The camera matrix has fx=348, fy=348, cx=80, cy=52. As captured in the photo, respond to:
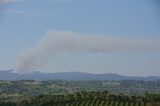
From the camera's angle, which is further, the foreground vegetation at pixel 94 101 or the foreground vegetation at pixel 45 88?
Result: the foreground vegetation at pixel 45 88

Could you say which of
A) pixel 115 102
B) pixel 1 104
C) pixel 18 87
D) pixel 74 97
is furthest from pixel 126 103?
pixel 18 87

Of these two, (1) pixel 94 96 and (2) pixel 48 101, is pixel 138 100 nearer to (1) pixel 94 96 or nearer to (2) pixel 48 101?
(1) pixel 94 96

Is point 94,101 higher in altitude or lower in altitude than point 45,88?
lower

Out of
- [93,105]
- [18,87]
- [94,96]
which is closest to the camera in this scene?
[93,105]

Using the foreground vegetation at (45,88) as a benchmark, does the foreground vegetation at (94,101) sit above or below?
below

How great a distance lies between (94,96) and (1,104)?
39.5 ft

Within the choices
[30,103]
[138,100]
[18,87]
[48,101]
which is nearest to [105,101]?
[138,100]

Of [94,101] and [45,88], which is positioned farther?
[45,88]

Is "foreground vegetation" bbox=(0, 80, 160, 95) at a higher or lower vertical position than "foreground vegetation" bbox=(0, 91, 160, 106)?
higher

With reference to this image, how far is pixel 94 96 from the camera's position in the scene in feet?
145

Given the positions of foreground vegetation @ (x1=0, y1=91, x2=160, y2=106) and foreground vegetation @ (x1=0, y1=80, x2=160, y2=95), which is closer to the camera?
foreground vegetation @ (x1=0, y1=91, x2=160, y2=106)

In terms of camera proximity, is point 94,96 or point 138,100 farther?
point 94,96

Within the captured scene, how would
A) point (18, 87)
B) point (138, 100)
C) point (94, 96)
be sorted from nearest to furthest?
point (138, 100), point (94, 96), point (18, 87)

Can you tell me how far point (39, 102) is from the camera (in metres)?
45.0
